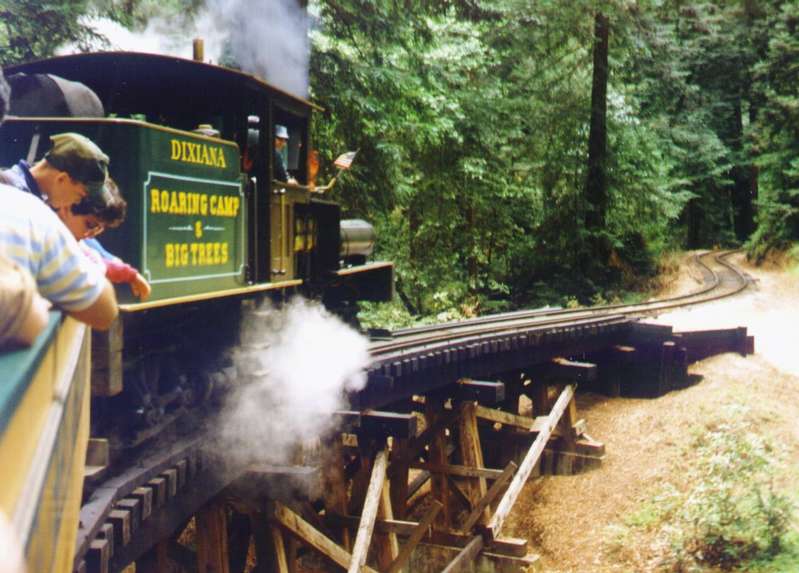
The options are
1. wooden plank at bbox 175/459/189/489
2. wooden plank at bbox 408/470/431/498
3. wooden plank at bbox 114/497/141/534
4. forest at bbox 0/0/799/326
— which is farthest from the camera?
forest at bbox 0/0/799/326

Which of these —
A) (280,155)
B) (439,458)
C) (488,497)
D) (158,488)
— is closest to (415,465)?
(439,458)

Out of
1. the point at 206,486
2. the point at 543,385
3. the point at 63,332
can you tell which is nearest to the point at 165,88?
the point at 206,486

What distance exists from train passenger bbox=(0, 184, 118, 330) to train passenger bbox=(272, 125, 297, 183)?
4.96m

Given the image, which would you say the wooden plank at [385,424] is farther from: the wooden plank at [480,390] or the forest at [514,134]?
the forest at [514,134]

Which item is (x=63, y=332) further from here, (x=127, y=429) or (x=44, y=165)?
(x=127, y=429)

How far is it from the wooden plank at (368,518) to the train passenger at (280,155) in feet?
8.88

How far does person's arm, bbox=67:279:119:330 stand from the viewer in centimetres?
175

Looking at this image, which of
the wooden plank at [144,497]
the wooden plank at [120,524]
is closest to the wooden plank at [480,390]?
the wooden plank at [144,497]

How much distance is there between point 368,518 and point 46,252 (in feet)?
20.0

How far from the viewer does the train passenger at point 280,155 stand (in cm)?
669

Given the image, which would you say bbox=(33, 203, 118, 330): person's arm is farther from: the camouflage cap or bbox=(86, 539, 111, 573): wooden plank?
bbox=(86, 539, 111, 573): wooden plank

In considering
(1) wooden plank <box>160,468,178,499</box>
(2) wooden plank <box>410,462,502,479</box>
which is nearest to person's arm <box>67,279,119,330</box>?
(1) wooden plank <box>160,468,178,499</box>

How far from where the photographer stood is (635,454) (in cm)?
1099

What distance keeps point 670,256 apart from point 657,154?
2.85 meters
